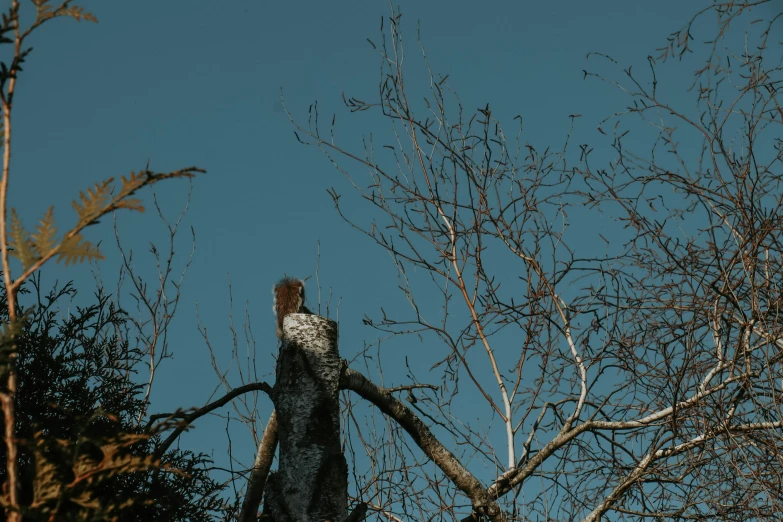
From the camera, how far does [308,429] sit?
9.32 feet

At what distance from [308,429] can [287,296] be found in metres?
2.76

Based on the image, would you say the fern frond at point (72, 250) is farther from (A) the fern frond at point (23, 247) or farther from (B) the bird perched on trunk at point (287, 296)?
(B) the bird perched on trunk at point (287, 296)

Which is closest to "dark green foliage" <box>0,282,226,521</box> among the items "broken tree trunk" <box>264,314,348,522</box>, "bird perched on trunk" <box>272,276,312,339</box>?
"broken tree trunk" <box>264,314,348,522</box>

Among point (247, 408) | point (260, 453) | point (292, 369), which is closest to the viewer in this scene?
point (292, 369)

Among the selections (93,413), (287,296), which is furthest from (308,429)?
(287,296)

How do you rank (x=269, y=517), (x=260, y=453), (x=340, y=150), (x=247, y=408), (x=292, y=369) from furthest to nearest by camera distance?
(x=247, y=408), (x=340, y=150), (x=260, y=453), (x=292, y=369), (x=269, y=517)

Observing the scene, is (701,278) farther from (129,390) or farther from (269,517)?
(129,390)

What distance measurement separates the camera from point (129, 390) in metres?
2.95

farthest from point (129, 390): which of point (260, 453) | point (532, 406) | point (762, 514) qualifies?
point (762, 514)

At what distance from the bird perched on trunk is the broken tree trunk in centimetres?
234

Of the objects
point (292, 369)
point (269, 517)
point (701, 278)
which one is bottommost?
point (269, 517)

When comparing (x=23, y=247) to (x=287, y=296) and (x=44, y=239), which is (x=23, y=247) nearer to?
(x=44, y=239)

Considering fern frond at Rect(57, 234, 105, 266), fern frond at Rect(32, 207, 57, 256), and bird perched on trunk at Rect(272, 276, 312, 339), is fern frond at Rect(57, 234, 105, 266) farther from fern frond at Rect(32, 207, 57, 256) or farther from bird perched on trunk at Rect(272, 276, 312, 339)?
bird perched on trunk at Rect(272, 276, 312, 339)

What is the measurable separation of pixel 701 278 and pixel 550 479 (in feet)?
3.94
